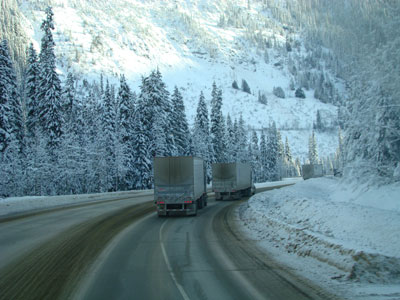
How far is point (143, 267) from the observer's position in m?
9.51

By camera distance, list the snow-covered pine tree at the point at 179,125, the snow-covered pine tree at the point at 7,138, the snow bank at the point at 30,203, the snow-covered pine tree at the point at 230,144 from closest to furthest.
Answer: the snow bank at the point at 30,203
the snow-covered pine tree at the point at 7,138
the snow-covered pine tree at the point at 179,125
the snow-covered pine tree at the point at 230,144

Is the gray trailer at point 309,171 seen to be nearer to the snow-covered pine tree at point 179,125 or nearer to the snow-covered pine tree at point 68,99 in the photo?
the snow-covered pine tree at point 179,125

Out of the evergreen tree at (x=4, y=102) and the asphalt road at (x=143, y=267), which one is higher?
the evergreen tree at (x=4, y=102)

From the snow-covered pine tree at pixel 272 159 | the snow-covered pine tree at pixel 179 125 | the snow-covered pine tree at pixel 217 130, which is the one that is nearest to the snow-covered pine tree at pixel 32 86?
the snow-covered pine tree at pixel 179 125

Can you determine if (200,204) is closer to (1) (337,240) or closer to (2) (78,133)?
(1) (337,240)

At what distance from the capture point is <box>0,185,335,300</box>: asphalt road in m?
7.34

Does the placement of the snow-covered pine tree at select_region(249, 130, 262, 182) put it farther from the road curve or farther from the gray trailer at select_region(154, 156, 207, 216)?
the road curve

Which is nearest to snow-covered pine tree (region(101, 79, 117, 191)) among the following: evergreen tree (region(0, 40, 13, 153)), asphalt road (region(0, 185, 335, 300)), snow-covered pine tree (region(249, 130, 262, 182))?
evergreen tree (region(0, 40, 13, 153))

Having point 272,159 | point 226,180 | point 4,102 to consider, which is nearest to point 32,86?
point 4,102

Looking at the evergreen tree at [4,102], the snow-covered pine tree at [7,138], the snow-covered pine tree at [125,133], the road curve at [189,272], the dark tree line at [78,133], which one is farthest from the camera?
the snow-covered pine tree at [125,133]

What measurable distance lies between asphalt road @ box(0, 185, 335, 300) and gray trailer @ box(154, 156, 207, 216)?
4.67m

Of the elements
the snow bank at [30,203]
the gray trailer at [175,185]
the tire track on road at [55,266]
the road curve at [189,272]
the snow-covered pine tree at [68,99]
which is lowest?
the road curve at [189,272]

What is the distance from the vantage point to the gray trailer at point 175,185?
21.1m

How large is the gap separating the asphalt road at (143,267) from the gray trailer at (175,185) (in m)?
4.67
